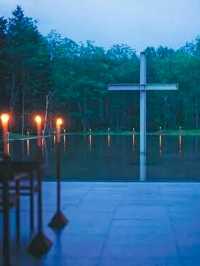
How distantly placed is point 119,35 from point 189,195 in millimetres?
125681

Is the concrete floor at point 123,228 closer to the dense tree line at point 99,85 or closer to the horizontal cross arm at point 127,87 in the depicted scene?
the horizontal cross arm at point 127,87

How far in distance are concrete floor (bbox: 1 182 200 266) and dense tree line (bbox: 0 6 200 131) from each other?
2118 inches

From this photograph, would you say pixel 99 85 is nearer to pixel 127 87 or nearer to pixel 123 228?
pixel 127 87

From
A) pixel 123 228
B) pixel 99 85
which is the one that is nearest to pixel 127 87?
pixel 123 228

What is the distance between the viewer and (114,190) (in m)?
10.8

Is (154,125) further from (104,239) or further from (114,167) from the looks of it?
(104,239)

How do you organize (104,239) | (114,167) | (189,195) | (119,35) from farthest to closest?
(119,35) < (114,167) < (189,195) < (104,239)

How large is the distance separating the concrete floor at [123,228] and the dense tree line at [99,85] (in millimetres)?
53802

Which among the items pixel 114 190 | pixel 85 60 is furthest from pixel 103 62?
pixel 114 190

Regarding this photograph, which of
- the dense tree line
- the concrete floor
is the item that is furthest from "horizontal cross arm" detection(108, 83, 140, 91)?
the dense tree line

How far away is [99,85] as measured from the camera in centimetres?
7881

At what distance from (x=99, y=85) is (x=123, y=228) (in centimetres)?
7195

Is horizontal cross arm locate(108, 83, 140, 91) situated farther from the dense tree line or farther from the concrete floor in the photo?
the dense tree line

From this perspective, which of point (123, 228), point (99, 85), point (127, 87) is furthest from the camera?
point (99, 85)
